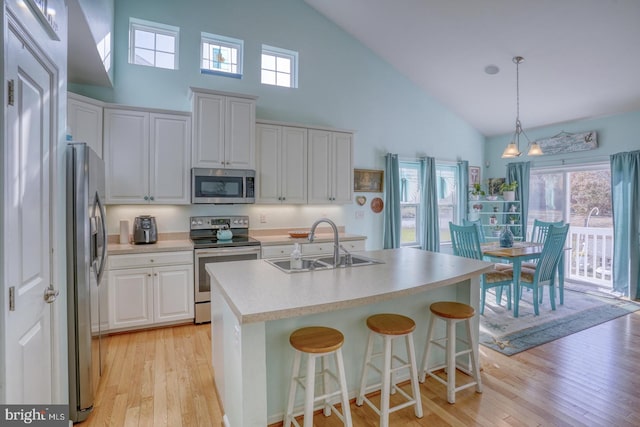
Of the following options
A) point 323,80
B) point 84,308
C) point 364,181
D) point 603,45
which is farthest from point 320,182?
point 603,45

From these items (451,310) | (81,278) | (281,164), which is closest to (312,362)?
(451,310)

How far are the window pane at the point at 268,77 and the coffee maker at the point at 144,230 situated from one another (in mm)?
2325

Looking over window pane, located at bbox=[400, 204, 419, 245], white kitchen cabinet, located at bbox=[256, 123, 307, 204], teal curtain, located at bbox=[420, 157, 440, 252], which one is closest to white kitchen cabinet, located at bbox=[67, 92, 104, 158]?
white kitchen cabinet, located at bbox=[256, 123, 307, 204]

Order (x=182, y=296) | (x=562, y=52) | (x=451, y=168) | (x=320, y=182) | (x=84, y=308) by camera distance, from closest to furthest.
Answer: (x=84, y=308) < (x=182, y=296) < (x=562, y=52) < (x=320, y=182) < (x=451, y=168)

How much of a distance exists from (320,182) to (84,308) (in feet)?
9.96

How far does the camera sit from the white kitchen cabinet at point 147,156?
3.41 m

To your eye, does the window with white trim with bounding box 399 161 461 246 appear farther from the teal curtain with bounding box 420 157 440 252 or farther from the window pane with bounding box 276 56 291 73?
the window pane with bounding box 276 56 291 73

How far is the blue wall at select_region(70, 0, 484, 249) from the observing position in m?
3.78

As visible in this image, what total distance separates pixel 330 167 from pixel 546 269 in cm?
296

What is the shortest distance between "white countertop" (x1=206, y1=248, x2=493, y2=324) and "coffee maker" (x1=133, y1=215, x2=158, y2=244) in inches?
66.0

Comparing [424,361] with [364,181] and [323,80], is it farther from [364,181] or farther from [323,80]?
[323,80]

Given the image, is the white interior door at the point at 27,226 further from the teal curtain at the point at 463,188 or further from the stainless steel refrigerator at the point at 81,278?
the teal curtain at the point at 463,188

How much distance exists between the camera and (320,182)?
4.48 meters

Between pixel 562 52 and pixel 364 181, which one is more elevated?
pixel 562 52
